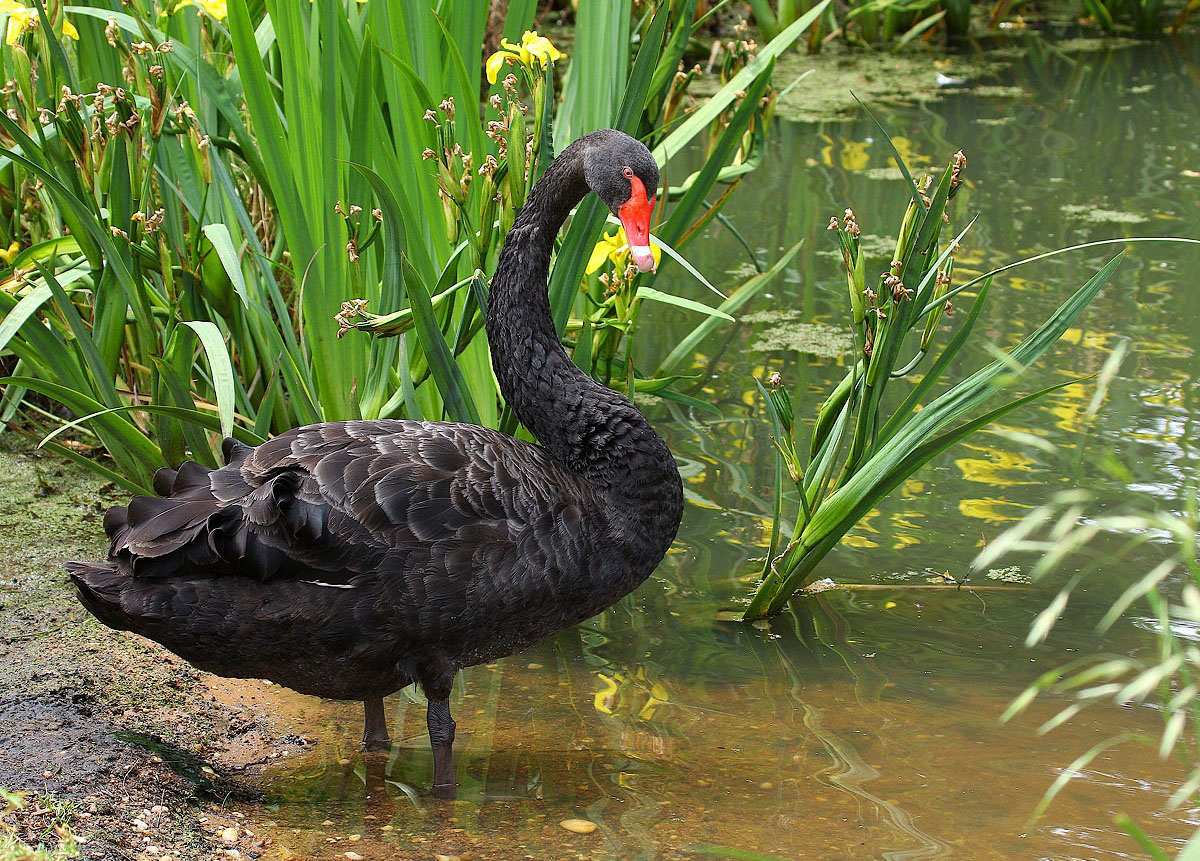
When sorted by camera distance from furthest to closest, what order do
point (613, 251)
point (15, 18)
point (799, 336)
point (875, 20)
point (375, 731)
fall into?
point (875, 20) < point (799, 336) < point (613, 251) < point (15, 18) < point (375, 731)

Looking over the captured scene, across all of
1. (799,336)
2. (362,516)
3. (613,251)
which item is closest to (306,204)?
(613,251)

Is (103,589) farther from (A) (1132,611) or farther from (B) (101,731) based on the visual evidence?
(A) (1132,611)

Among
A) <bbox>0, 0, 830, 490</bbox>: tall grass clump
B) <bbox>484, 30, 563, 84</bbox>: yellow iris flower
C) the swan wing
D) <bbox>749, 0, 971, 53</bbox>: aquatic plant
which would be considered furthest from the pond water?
<bbox>749, 0, 971, 53</bbox>: aquatic plant

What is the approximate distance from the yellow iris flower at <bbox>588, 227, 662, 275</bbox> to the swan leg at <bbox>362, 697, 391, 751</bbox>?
114 centimetres

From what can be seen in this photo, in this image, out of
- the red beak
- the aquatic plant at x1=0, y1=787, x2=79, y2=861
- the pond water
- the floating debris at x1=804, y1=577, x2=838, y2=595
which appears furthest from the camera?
the floating debris at x1=804, y1=577, x2=838, y2=595

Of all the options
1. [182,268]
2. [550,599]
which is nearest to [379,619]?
[550,599]

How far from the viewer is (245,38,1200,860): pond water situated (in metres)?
2.30

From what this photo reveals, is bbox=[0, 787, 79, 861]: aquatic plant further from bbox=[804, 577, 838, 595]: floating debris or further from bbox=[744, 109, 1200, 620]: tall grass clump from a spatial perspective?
bbox=[804, 577, 838, 595]: floating debris

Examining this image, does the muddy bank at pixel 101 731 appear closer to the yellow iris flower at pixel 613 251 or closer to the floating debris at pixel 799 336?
the yellow iris flower at pixel 613 251

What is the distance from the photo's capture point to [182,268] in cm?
295

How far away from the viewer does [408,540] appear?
227 centimetres

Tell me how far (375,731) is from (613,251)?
3.94ft

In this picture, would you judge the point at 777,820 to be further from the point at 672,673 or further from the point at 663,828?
the point at 672,673

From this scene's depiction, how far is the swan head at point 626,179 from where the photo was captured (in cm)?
244
